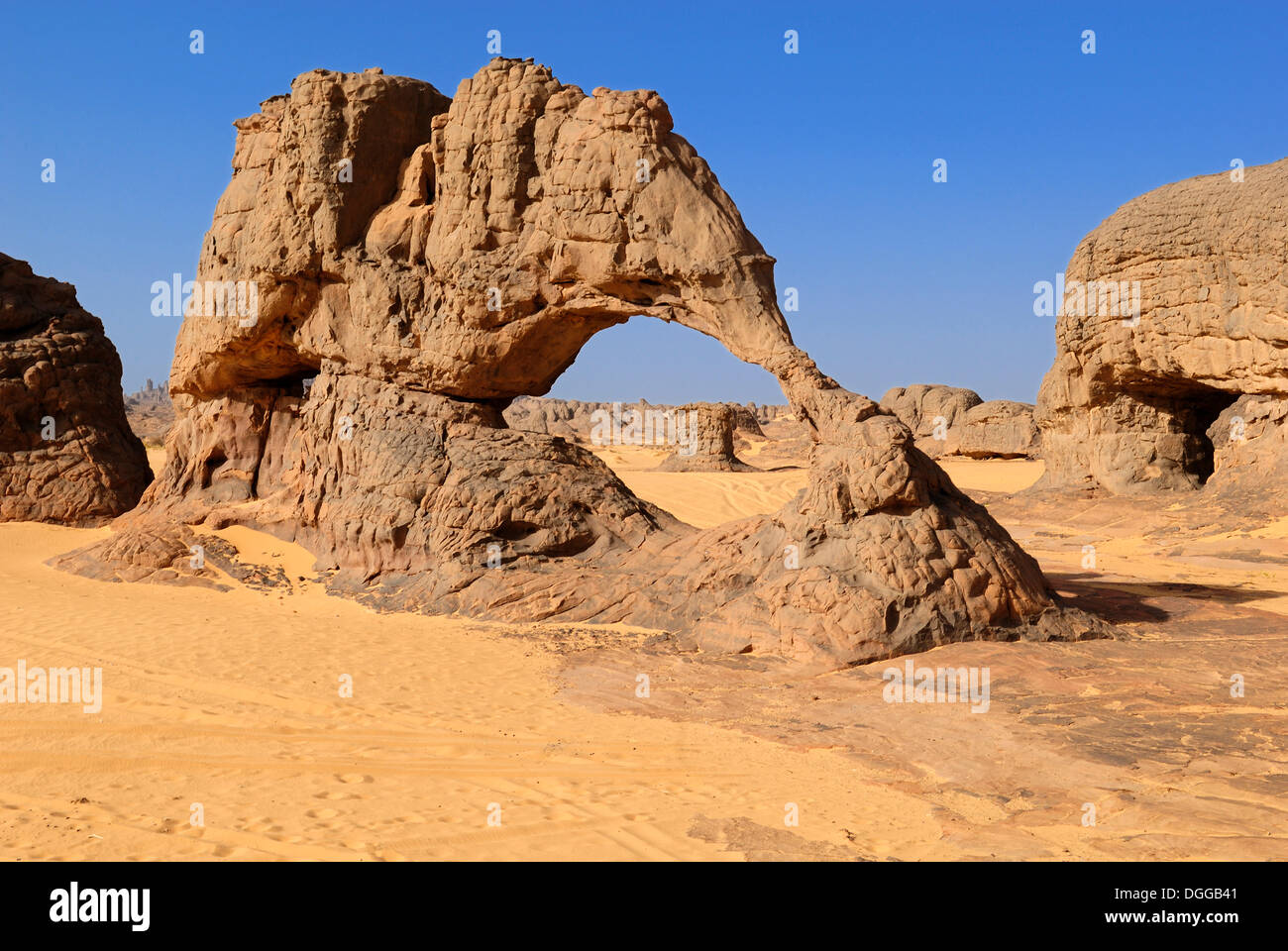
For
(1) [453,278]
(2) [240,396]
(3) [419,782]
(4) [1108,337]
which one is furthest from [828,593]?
(4) [1108,337]

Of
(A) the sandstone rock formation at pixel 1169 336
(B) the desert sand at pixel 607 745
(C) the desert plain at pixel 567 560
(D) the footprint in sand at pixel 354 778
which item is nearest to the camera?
(B) the desert sand at pixel 607 745

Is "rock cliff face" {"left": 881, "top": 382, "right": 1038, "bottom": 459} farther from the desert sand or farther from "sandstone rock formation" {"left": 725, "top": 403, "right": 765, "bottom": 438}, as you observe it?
the desert sand

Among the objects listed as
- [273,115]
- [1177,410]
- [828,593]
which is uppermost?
[273,115]

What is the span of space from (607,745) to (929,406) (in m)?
25.0

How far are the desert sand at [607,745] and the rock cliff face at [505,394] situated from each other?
46 centimetres

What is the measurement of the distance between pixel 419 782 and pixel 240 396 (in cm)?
800

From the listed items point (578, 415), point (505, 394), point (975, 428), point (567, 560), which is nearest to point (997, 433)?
point (975, 428)

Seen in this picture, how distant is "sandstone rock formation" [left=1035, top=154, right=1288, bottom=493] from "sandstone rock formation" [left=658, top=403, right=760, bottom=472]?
7.29m

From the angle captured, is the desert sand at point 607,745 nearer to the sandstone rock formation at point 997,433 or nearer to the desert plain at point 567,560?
the desert plain at point 567,560

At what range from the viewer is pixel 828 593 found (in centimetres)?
670

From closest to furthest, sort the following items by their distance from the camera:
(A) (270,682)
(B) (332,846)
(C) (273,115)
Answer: (B) (332,846) < (A) (270,682) < (C) (273,115)

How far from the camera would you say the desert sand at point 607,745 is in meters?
3.77

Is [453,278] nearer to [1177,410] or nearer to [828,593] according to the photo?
[828,593]

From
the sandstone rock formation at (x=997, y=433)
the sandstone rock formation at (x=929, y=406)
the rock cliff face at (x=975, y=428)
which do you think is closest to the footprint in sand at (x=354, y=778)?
the rock cliff face at (x=975, y=428)
